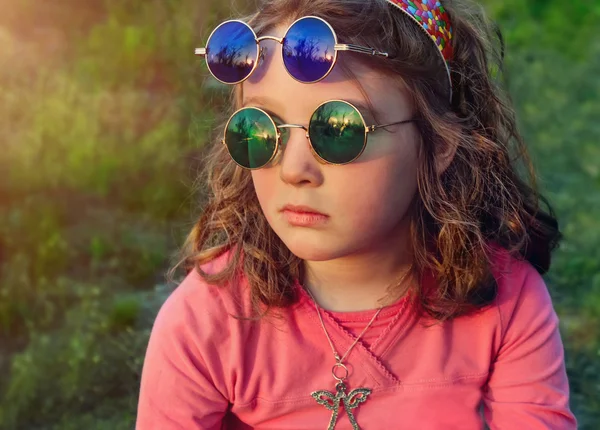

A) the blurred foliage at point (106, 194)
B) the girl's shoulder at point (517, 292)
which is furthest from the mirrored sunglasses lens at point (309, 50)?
the blurred foliage at point (106, 194)

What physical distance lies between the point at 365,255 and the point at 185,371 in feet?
1.67

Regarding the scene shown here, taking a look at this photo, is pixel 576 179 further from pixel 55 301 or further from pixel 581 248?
pixel 55 301

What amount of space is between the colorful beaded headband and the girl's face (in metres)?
0.16

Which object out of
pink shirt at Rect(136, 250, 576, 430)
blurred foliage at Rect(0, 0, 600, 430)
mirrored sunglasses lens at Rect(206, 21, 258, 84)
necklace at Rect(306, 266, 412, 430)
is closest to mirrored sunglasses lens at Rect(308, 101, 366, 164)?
mirrored sunglasses lens at Rect(206, 21, 258, 84)

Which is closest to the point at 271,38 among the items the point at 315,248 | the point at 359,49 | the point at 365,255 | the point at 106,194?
the point at 359,49

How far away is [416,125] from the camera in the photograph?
Answer: 1785 millimetres

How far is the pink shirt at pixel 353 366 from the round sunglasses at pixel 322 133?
A: 41cm

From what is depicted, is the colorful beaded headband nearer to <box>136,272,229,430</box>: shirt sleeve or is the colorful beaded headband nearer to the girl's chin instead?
the girl's chin

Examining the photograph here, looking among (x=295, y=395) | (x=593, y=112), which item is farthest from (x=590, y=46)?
(x=295, y=395)

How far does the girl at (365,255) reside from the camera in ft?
5.53

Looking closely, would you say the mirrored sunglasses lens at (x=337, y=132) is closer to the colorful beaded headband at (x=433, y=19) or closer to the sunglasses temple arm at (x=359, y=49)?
the sunglasses temple arm at (x=359, y=49)

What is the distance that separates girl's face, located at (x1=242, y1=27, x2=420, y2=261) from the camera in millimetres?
1665

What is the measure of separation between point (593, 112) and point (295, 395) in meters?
3.80

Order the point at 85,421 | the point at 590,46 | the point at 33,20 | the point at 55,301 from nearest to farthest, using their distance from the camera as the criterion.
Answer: the point at 85,421, the point at 55,301, the point at 33,20, the point at 590,46
